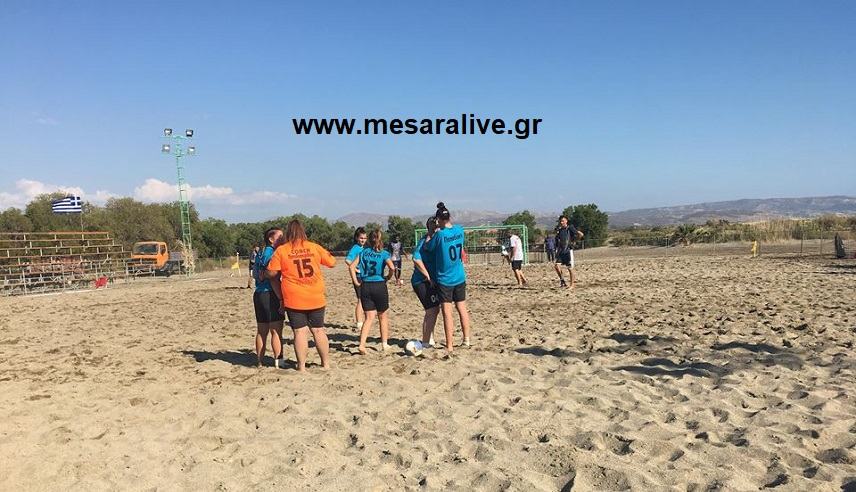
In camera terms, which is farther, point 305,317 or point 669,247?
point 669,247

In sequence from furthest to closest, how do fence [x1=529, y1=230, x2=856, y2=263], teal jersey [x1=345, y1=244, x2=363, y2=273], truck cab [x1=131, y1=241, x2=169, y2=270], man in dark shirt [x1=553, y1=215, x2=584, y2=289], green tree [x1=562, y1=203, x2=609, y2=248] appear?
green tree [x1=562, y1=203, x2=609, y2=248]
fence [x1=529, y1=230, x2=856, y2=263]
truck cab [x1=131, y1=241, x2=169, y2=270]
man in dark shirt [x1=553, y1=215, x2=584, y2=289]
teal jersey [x1=345, y1=244, x2=363, y2=273]

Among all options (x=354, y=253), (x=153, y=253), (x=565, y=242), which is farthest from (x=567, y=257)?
(x=153, y=253)

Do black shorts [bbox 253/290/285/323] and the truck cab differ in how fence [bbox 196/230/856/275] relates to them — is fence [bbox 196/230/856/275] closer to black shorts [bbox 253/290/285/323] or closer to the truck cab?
the truck cab

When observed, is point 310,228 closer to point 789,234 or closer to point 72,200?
point 72,200

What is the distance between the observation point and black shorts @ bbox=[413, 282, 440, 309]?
681 centimetres

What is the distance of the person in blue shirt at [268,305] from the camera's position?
6227 mm

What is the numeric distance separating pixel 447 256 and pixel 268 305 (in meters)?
2.15

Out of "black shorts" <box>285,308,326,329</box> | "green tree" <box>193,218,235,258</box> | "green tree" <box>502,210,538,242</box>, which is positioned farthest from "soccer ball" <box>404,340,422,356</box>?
"green tree" <box>193,218,235,258</box>

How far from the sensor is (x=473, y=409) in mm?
4664

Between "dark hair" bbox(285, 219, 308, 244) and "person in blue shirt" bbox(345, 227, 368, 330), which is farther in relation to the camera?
"person in blue shirt" bbox(345, 227, 368, 330)

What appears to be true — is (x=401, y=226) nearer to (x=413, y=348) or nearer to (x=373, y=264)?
(x=373, y=264)

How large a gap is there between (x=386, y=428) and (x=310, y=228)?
2149 inches

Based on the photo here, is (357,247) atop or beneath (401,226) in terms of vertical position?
beneath

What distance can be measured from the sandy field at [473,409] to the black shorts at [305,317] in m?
0.55
